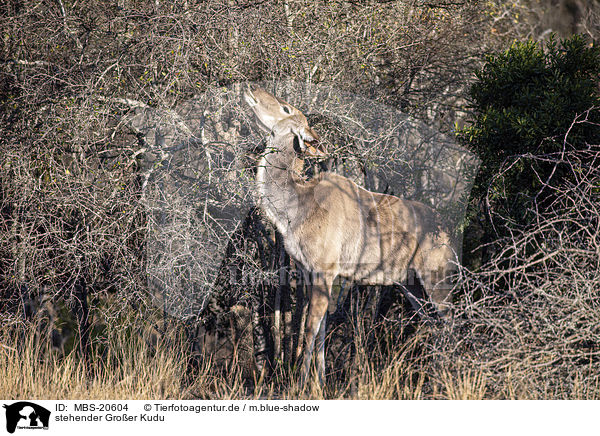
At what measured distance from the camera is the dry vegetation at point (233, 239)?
5.06 m

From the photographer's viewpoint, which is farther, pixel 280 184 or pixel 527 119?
pixel 280 184

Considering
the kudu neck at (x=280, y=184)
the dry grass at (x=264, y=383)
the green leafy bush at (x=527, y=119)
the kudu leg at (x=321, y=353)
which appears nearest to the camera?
the dry grass at (x=264, y=383)

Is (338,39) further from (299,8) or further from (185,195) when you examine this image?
(185,195)

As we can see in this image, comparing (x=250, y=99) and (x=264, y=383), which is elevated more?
(x=250, y=99)

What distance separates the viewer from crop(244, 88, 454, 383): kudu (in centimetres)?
593

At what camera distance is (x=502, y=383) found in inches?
200

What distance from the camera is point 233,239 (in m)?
6.65

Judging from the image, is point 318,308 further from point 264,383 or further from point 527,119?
point 527,119

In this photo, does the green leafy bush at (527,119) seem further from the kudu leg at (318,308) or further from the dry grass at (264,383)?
the kudu leg at (318,308)

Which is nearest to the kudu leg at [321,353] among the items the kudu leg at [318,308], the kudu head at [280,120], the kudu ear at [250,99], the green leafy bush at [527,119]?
the kudu leg at [318,308]

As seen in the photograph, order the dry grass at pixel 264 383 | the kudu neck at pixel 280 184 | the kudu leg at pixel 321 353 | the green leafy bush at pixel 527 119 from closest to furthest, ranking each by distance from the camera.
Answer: the dry grass at pixel 264 383
the green leafy bush at pixel 527 119
the kudu leg at pixel 321 353
the kudu neck at pixel 280 184

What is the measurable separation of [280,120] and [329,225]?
3.59 feet
